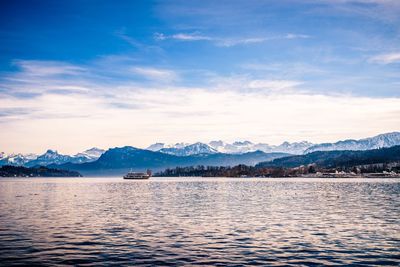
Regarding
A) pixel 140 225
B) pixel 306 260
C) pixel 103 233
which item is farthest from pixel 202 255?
pixel 140 225

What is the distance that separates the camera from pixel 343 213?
8119 cm

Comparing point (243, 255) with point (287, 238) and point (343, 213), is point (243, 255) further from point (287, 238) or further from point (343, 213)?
point (343, 213)

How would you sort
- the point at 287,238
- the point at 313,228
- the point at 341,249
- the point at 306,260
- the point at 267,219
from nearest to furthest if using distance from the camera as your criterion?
the point at 306,260
the point at 341,249
the point at 287,238
the point at 313,228
the point at 267,219

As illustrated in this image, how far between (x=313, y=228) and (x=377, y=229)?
365 inches

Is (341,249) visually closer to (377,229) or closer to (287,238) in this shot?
(287,238)

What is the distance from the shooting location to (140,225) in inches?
2542

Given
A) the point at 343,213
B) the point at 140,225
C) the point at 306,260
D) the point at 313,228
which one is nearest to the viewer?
the point at 306,260

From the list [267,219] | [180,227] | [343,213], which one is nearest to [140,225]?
[180,227]

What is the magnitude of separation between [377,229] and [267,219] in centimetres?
1911

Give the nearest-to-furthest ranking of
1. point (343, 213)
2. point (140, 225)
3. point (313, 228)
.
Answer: point (313, 228), point (140, 225), point (343, 213)

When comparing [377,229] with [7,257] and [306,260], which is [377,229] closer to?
[306,260]

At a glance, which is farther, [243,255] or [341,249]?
[341,249]

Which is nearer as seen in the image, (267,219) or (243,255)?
(243,255)

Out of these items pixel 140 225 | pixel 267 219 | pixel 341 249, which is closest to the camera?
pixel 341 249
